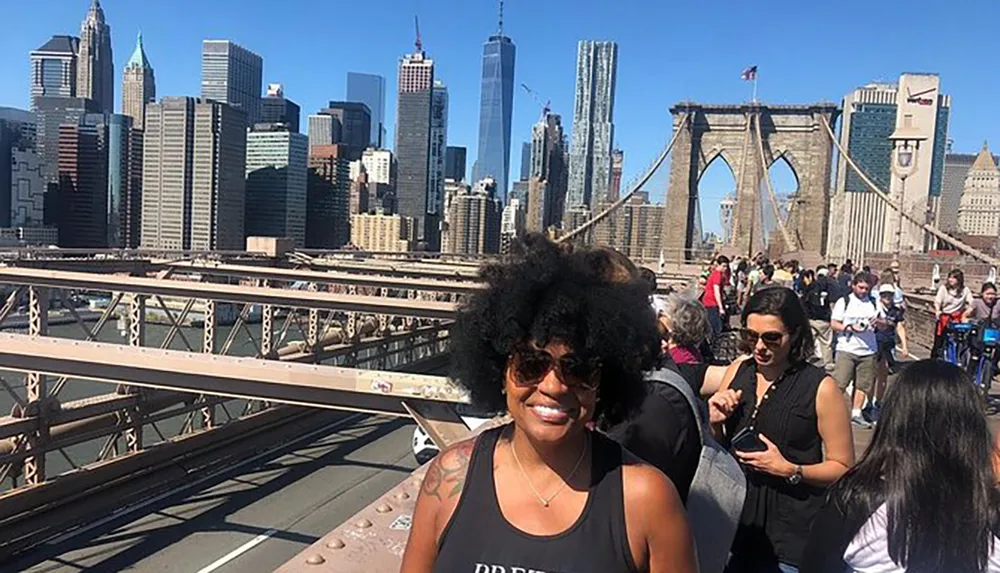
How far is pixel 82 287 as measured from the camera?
24.7 feet

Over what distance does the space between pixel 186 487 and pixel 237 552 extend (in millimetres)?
1580

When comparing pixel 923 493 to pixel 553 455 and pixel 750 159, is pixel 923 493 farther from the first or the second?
pixel 750 159

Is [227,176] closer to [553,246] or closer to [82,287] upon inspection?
[82,287]

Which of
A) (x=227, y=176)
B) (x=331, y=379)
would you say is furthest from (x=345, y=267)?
(x=227, y=176)

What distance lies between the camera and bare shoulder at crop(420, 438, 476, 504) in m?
1.39

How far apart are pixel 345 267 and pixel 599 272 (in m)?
13.9

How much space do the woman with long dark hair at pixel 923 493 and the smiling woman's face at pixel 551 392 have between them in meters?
0.79

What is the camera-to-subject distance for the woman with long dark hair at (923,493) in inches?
67.5

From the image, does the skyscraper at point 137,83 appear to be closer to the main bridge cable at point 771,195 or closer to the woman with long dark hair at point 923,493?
the main bridge cable at point 771,195

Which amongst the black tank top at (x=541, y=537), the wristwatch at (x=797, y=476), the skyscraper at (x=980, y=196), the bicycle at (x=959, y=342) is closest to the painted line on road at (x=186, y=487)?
the wristwatch at (x=797, y=476)

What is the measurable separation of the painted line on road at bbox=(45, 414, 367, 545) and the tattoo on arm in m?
6.75

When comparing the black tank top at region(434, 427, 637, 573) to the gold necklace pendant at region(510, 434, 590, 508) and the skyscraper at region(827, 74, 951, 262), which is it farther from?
the skyscraper at region(827, 74, 951, 262)

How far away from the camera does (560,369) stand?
1.43m

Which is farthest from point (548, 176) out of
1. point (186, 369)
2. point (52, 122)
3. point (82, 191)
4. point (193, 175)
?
point (186, 369)
